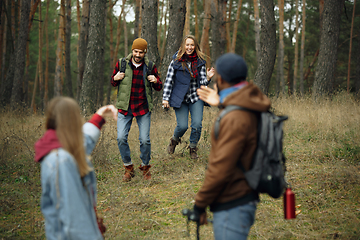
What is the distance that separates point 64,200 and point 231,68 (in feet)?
4.62

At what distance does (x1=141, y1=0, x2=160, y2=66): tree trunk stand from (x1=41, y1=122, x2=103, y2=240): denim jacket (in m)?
8.62

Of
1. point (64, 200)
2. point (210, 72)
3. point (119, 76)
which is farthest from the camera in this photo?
point (210, 72)

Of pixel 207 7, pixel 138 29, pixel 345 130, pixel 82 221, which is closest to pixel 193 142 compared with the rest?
pixel 345 130

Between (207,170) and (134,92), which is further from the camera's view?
(134,92)

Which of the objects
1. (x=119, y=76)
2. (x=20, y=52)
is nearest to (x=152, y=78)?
(x=119, y=76)

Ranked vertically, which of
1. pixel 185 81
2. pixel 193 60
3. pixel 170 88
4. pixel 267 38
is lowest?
pixel 170 88

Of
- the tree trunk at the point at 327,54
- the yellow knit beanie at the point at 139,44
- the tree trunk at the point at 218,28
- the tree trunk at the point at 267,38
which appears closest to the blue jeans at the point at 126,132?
the yellow knit beanie at the point at 139,44

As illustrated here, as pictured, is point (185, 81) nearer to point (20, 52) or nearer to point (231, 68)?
point (231, 68)

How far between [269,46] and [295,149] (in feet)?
14.5

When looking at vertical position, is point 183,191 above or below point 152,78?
below

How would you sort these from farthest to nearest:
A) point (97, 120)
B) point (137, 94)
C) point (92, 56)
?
point (92, 56) < point (137, 94) < point (97, 120)

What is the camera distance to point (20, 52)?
1293 centimetres

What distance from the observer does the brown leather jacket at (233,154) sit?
197 centimetres

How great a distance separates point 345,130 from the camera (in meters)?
7.19
